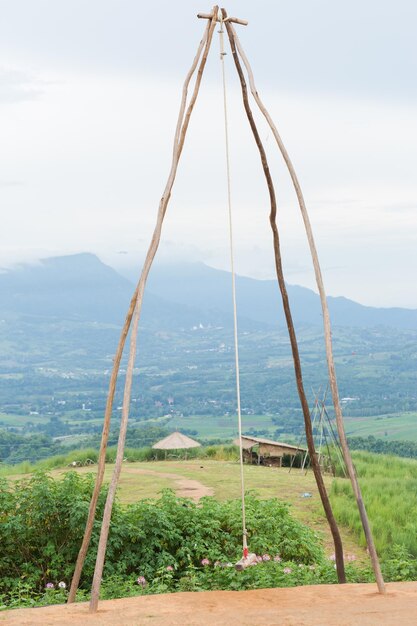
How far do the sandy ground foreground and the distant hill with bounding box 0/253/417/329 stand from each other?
274 ft

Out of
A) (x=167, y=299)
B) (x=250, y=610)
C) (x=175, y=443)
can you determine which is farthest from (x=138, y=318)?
(x=167, y=299)

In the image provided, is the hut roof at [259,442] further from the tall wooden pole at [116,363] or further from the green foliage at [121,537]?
the tall wooden pole at [116,363]

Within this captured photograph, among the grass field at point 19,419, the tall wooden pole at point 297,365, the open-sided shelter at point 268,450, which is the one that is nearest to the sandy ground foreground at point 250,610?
the tall wooden pole at point 297,365

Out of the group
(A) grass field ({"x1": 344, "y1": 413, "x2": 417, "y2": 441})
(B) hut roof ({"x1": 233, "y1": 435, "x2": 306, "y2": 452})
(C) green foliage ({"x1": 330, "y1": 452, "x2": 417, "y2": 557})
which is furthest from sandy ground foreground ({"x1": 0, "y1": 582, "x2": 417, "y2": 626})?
(A) grass field ({"x1": 344, "y1": 413, "x2": 417, "y2": 441})

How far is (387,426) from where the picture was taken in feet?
119

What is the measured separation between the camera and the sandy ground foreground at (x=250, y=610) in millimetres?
3289

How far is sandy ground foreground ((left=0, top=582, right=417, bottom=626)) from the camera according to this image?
10.8 feet

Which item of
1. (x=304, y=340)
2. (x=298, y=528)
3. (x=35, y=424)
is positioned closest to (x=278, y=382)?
(x=35, y=424)

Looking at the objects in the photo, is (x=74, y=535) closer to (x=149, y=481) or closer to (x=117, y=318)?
(x=149, y=481)

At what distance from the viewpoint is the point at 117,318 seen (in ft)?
343

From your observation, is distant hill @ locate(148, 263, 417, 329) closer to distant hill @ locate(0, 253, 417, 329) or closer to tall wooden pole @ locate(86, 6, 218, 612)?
distant hill @ locate(0, 253, 417, 329)

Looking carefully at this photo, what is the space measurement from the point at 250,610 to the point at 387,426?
33.9 m

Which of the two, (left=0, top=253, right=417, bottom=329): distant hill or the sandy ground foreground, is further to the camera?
(left=0, top=253, right=417, bottom=329): distant hill

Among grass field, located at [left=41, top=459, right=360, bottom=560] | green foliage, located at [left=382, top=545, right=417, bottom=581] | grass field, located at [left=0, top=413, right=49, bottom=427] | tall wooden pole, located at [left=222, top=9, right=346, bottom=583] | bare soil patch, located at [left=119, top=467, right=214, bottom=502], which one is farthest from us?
grass field, located at [left=0, top=413, right=49, bottom=427]
